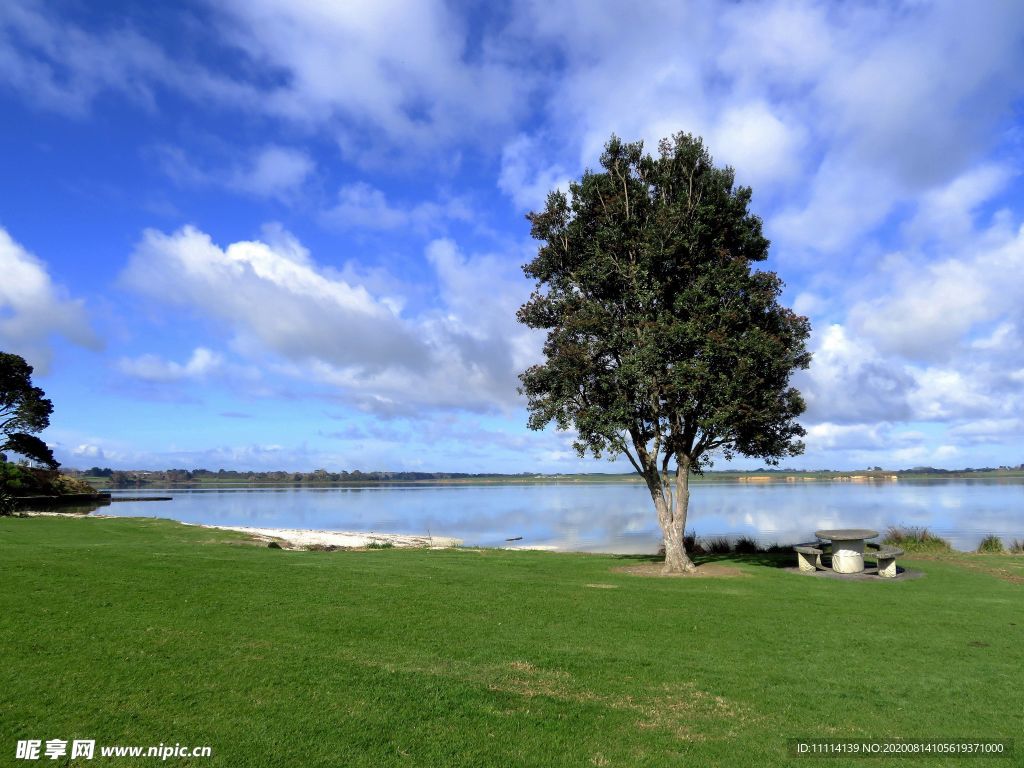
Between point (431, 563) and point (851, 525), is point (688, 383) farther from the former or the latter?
point (851, 525)

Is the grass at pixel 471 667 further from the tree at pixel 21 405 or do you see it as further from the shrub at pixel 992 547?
the tree at pixel 21 405

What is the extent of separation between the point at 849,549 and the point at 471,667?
1853 cm

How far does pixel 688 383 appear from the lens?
68.5ft

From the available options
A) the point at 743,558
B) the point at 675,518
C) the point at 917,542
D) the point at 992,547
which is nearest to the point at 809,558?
the point at 743,558

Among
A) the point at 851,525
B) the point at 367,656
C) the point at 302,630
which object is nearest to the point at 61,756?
the point at 367,656

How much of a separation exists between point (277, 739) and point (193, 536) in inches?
1043

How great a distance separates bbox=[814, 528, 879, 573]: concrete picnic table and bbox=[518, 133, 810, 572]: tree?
11.1 ft

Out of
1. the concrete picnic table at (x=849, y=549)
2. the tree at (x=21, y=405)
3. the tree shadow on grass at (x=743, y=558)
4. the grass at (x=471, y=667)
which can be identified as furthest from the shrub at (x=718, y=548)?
the tree at (x=21, y=405)

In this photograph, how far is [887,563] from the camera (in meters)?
21.0

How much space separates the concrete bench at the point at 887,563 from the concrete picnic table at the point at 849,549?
773 millimetres

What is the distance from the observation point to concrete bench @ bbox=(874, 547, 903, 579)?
20.5 metres

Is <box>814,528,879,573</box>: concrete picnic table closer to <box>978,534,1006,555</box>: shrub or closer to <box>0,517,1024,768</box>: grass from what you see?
<box>0,517,1024,768</box>: grass

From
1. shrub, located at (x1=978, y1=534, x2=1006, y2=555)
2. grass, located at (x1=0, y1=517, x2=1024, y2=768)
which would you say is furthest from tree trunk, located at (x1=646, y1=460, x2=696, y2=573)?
shrub, located at (x1=978, y1=534, x2=1006, y2=555)

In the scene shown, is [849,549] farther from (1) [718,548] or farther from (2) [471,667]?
(2) [471,667]
